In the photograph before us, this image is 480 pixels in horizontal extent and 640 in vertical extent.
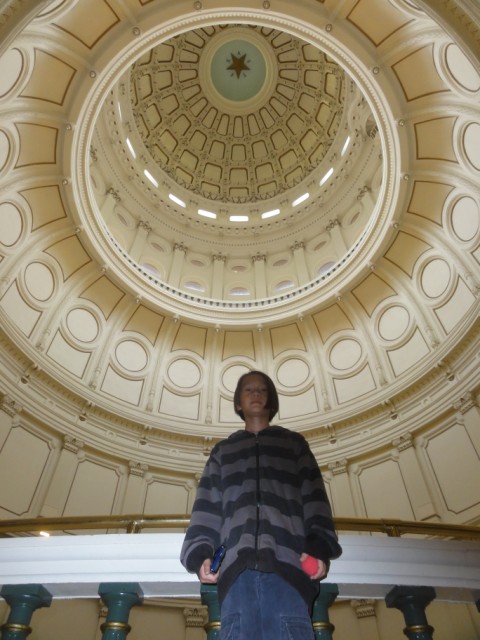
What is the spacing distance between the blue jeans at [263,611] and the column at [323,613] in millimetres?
496

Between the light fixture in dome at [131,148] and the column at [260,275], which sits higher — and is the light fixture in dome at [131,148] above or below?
above

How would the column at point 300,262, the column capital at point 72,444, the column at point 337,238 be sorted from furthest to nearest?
1. the column at point 300,262
2. the column at point 337,238
3. the column capital at point 72,444

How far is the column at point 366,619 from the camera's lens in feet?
36.8

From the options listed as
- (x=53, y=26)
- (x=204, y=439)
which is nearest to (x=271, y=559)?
(x=53, y=26)

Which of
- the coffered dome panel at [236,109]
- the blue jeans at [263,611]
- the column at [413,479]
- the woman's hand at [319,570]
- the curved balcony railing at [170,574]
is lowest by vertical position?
the blue jeans at [263,611]

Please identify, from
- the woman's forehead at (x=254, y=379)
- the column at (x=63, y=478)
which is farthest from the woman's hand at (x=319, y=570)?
the column at (x=63, y=478)

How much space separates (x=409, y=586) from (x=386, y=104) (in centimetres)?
1350

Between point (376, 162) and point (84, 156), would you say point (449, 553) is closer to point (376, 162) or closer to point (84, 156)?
point (84, 156)

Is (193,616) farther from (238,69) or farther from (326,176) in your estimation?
(238,69)

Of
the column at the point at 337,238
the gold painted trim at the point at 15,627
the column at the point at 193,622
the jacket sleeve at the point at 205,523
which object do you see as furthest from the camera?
the column at the point at 337,238

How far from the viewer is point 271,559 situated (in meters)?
2.34

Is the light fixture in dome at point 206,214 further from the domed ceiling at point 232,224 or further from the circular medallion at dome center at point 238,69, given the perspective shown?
the circular medallion at dome center at point 238,69

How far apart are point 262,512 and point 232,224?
21.1 metres

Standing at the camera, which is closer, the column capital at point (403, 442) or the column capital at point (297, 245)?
the column capital at point (403, 442)
